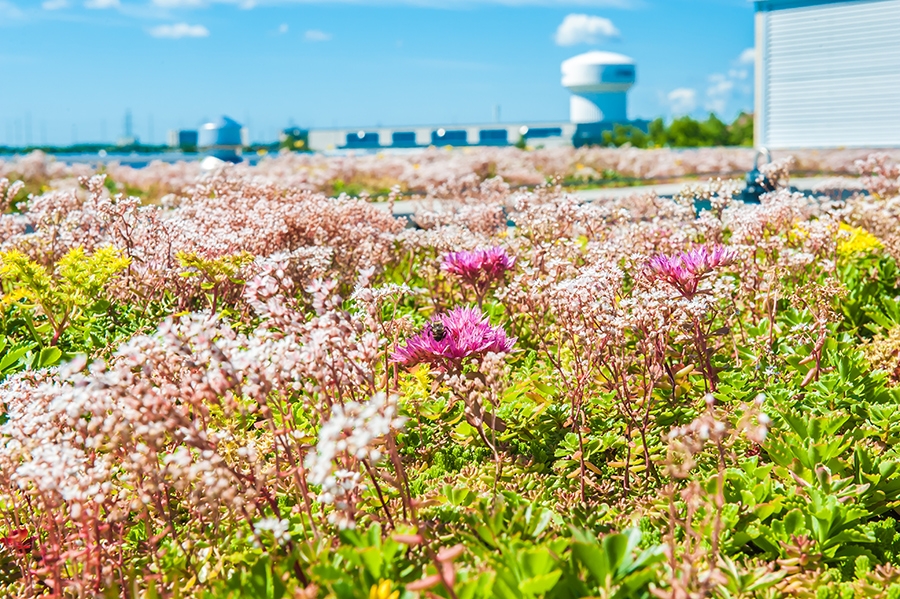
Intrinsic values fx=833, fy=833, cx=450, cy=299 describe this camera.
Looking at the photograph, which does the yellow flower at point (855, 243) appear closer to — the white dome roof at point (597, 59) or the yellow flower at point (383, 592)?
the yellow flower at point (383, 592)

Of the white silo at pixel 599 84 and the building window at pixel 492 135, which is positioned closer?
the building window at pixel 492 135

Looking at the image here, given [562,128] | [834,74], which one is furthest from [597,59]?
[834,74]

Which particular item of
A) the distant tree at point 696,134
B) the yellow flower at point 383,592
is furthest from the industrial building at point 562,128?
the yellow flower at point 383,592

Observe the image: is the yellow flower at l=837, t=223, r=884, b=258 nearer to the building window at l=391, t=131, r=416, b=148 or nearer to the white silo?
the building window at l=391, t=131, r=416, b=148

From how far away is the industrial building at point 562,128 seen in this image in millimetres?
71625

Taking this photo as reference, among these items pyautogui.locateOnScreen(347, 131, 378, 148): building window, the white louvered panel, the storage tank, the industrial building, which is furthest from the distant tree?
pyautogui.locateOnScreen(347, 131, 378, 148): building window

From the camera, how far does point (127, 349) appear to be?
241 centimetres

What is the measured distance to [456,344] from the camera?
3607mm

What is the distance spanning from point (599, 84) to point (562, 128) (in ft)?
71.7

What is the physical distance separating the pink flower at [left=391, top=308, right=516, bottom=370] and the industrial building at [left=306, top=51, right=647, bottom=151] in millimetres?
48823

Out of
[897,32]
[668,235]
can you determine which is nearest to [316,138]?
[897,32]

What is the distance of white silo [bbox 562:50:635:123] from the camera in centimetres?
9775

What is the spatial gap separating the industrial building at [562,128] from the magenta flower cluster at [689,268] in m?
48.3

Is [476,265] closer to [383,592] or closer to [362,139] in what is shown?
[383,592]
